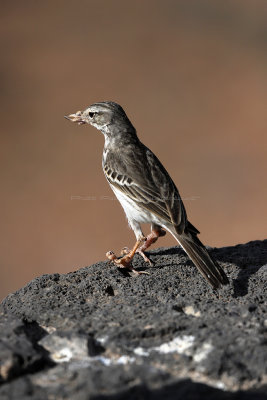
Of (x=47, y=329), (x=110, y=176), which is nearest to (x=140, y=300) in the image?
(x=47, y=329)

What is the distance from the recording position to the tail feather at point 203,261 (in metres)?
4.81

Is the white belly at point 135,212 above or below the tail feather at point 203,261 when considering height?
above

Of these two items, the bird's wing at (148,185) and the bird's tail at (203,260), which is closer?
the bird's tail at (203,260)

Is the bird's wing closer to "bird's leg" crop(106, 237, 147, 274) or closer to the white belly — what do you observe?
the white belly

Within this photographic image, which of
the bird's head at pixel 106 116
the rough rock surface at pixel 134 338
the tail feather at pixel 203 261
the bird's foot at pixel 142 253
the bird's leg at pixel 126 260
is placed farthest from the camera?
the bird's head at pixel 106 116

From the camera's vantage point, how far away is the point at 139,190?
6410 mm

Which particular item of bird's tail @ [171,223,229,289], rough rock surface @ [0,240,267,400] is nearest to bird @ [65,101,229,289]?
bird's tail @ [171,223,229,289]

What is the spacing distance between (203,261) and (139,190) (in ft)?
4.95

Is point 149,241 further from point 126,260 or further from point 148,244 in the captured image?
point 126,260

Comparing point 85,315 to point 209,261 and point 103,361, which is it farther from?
point 209,261

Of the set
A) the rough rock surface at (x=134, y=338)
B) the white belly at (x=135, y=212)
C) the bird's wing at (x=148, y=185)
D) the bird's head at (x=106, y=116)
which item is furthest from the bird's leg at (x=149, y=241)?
the bird's head at (x=106, y=116)

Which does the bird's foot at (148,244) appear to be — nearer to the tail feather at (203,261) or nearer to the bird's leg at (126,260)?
the bird's leg at (126,260)

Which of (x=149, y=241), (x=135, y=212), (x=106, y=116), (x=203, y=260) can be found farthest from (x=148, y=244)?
(x=106, y=116)

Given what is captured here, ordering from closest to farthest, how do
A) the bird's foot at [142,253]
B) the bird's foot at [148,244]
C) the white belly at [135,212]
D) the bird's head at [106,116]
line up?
the bird's foot at [142,253] < the bird's foot at [148,244] < the white belly at [135,212] < the bird's head at [106,116]
